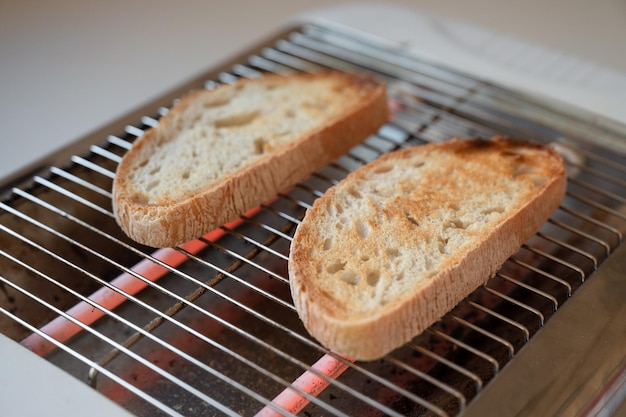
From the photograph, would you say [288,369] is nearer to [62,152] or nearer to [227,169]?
[227,169]

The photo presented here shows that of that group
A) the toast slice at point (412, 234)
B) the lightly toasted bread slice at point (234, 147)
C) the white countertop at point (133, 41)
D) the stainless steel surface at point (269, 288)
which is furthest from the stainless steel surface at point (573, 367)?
the white countertop at point (133, 41)

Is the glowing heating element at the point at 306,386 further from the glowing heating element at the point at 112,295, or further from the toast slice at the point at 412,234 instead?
the glowing heating element at the point at 112,295

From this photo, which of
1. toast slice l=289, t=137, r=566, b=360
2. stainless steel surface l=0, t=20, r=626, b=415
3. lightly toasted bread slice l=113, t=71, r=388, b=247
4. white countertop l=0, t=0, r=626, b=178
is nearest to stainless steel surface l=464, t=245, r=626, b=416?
stainless steel surface l=0, t=20, r=626, b=415

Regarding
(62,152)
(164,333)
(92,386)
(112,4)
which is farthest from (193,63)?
(92,386)

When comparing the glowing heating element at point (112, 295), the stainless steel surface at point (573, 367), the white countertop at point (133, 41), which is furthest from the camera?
the white countertop at point (133, 41)

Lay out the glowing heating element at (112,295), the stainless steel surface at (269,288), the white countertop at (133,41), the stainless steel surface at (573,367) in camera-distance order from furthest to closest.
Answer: the white countertop at (133,41)
the glowing heating element at (112,295)
the stainless steel surface at (269,288)
the stainless steel surface at (573,367)

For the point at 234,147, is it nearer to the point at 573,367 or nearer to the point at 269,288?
the point at 269,288

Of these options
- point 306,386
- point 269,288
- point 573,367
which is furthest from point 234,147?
point 573,367
